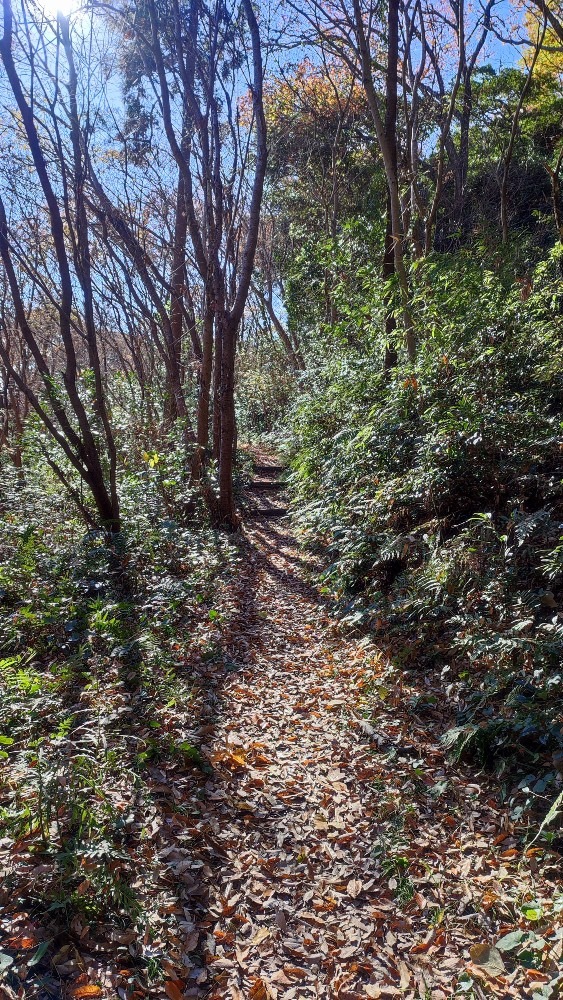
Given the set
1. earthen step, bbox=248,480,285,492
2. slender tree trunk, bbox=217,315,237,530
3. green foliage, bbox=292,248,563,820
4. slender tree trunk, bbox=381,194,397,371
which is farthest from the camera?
earthen step, bbox=248,480,285,492

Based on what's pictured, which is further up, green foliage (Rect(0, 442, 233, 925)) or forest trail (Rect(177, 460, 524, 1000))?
green foliage (Rect(0, 442, 233, 925))

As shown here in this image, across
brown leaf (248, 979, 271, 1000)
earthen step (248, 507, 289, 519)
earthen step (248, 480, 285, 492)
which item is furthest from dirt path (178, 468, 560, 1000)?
earthen step (248, 480, 285, 492)

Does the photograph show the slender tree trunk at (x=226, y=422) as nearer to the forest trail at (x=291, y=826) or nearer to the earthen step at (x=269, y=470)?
the forest trail at (x=291, y=826)

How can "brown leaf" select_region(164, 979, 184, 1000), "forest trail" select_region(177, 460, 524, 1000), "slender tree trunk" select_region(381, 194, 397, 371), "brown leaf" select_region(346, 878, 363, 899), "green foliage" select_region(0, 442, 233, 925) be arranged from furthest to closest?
"slender tree trunk" select_region(381, 194, 397, 371) → "brown leaf" select_region(346, 878, 363, 899) → "green foliage" select_region(0, 442, 233, 925) → "forest trail" select_region(177, 460, 524, 1000) → "brown leaf" select_region(164, 979, 184, 1000)

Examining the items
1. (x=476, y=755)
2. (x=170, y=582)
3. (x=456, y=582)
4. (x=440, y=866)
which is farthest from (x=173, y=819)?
(x=170, y=582)

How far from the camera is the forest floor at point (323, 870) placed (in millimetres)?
2510

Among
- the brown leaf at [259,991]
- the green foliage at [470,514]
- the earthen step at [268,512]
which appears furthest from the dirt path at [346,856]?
the earthen step at [268,512]

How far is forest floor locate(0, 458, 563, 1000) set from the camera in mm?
2510

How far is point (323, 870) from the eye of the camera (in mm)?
3182

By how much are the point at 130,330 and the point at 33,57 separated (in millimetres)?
7224

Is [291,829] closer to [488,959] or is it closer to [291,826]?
[291,826]

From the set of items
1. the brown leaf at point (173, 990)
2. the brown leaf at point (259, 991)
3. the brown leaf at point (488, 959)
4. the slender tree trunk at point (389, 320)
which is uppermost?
the slender tree trunk at point (389, 320)

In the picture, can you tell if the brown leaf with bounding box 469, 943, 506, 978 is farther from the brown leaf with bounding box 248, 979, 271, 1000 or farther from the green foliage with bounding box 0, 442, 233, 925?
the green foliage with bounding box 0, 442, 233, 925

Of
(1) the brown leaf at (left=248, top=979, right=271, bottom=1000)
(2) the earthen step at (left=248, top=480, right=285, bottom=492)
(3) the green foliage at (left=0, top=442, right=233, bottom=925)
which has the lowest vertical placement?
(1) the brown leaf at (left=248, top=979, right=271, bottom=1000)
